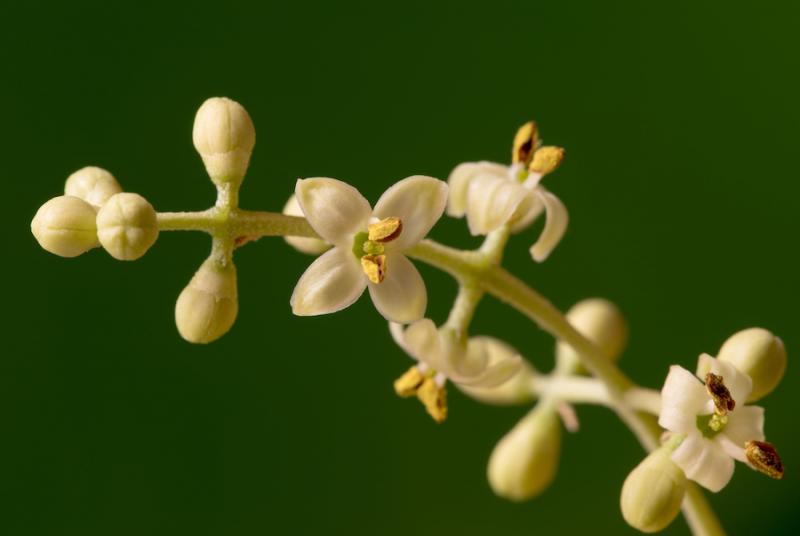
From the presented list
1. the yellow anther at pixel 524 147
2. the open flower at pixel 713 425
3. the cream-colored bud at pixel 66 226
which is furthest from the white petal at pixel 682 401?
the cream-colored bud at pixel 66 226

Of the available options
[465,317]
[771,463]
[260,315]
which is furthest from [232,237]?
[260,315]

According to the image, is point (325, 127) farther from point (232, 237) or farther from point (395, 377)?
point (232, 237)

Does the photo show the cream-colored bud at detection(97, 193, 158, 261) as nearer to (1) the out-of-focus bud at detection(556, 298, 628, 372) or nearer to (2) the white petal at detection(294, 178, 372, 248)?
(2) the white petal at detection(294, 178, 372, 248)

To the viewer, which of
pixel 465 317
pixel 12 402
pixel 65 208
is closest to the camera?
pixel 65 208

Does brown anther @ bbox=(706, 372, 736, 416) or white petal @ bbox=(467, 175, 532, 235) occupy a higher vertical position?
white petal @ bbox=(467, 175, 532, 235)

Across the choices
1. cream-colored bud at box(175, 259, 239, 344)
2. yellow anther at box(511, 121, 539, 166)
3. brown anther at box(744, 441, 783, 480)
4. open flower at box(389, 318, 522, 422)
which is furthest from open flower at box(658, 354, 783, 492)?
cream-colored bud at box(175, 259, 239, 344)

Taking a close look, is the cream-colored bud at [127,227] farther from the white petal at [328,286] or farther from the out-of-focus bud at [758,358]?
the out-of-focus bud at [758,358]
